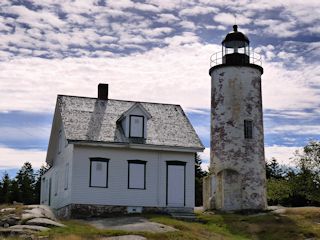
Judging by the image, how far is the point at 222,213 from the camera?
123 feet

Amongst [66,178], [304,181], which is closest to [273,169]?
[304,181]

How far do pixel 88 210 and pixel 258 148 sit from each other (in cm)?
1334

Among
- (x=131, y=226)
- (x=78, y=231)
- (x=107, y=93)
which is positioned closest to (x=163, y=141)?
(x=107, y=93)

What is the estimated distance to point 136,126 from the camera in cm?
3500

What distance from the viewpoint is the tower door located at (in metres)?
39.2

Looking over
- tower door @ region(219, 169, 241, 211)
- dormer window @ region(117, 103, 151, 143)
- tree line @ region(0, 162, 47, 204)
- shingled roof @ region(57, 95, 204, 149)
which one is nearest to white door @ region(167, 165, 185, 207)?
shingled roof @ region(57, 95, 204, 149)

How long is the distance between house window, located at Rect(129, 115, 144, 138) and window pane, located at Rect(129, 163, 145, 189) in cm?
183

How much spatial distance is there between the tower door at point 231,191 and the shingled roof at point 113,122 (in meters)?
4.95

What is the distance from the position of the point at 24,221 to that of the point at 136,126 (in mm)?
9916

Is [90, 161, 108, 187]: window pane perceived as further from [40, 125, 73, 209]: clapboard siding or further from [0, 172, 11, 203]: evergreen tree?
[0, 172, 11, 203]: evergreen tree

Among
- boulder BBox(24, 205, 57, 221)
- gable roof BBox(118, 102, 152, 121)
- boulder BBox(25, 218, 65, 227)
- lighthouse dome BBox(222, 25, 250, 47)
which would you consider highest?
lighthouse dome BBox(222, 25, 250, 47)

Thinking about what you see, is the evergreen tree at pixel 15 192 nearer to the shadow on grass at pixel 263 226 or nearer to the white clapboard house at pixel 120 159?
the white clapboard house at pixel 120 159

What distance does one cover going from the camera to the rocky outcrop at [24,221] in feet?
82.5

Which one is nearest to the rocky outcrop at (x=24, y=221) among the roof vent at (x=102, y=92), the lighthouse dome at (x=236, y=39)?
the roof vent at (x=102, y=92)
